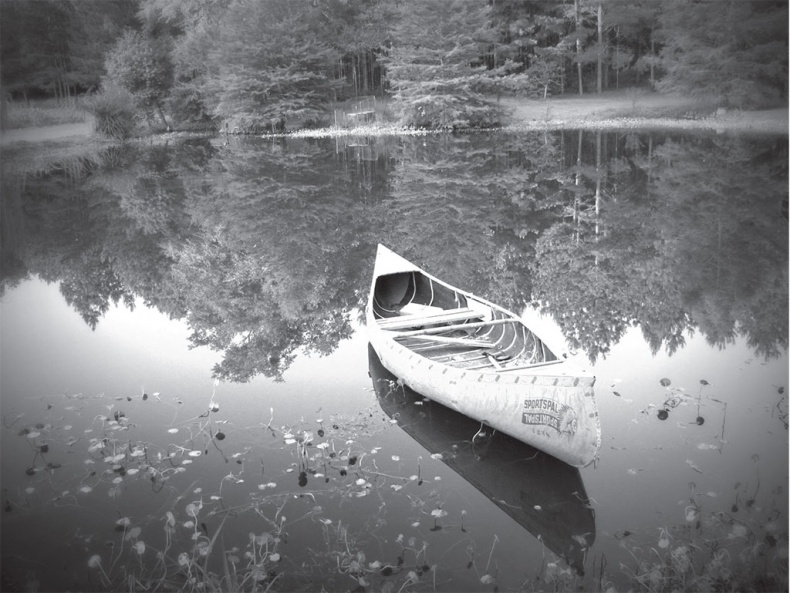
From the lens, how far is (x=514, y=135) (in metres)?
35.5

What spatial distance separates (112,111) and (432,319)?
36885 millimetres

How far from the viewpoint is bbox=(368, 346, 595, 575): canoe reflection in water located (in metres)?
4.97

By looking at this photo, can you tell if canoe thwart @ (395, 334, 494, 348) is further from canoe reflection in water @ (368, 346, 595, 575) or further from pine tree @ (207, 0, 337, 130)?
pine tree @ (207, 0, 337, 130)

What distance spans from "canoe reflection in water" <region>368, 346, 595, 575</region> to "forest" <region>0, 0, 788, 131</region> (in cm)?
2942

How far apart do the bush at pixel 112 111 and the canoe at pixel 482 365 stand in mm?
34524

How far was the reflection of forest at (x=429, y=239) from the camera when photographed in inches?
372

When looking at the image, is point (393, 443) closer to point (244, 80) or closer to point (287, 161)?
point (287, 161)

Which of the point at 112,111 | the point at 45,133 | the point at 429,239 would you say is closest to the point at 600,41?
the point at 112,111

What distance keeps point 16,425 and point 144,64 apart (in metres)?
39.4

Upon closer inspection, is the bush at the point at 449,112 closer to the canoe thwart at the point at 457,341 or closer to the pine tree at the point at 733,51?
the pine tree at the point at 733,51

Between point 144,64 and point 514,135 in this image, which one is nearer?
point 514,135

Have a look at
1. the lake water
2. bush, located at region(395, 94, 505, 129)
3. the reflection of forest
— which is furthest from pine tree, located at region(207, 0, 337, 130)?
the lake water

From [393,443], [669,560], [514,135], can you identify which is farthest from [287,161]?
[669,560]

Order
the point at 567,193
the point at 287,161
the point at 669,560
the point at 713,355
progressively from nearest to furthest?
the point at 669,560 → the point at 713,355 → the point at 567,193 → the point at 287,161
